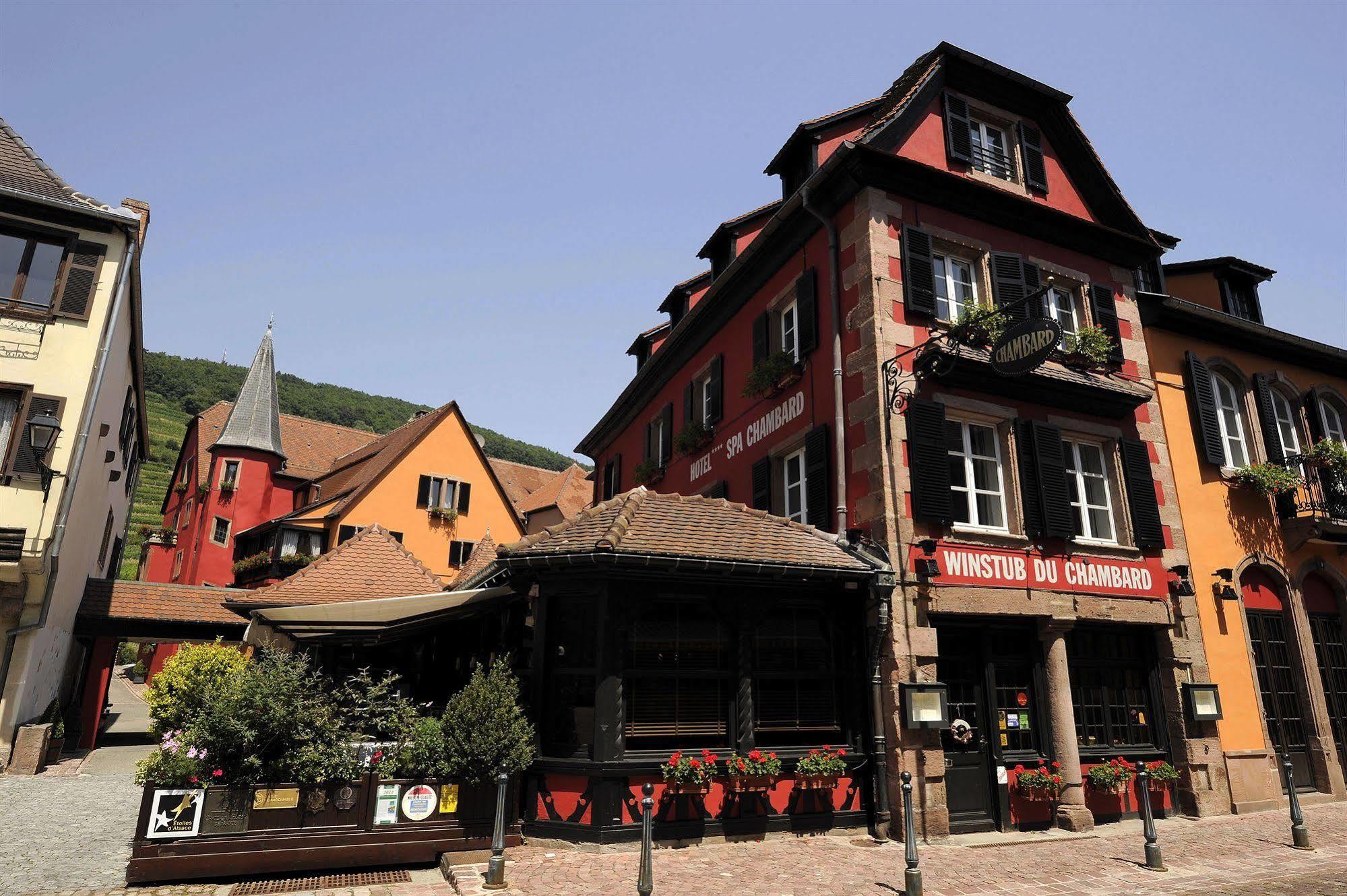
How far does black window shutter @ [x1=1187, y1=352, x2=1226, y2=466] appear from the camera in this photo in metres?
14.4

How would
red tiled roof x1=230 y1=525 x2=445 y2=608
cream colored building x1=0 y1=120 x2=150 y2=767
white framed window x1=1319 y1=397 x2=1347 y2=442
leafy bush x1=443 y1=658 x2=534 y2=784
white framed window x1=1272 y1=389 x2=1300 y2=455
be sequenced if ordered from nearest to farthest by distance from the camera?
leafy bush x1=443 y1=658 x2=534 y2=784 → cream colored building x1=0 y1=120 x2=150 y2=767 → red tiled roof x1=230 y1=525 x2=445 y2=608 → white framed window x1=1272 y1=389 x2=1300 y2=455 → white framed window x1=1319 y1=397 x2=1347 y2=442

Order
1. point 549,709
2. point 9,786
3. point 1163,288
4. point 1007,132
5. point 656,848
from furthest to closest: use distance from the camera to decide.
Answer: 1. point 1163,288
2. point 1007,132
3. point 9,786
4. point 549,709
5. point 656,848

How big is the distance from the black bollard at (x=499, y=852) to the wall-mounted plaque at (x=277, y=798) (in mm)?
1995

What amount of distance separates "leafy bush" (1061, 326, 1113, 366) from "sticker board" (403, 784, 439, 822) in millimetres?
11675

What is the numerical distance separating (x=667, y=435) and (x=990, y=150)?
9571mm

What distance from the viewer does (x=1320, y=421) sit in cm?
1659

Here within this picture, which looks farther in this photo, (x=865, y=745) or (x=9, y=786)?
(x=9, y=786)

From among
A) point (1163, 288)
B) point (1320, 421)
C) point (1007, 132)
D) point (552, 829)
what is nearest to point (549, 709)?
point (552, 829)

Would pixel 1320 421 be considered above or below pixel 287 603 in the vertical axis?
above

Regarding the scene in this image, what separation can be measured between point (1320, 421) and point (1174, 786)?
9.63m

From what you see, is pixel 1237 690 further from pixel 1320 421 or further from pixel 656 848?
pixel 656 848

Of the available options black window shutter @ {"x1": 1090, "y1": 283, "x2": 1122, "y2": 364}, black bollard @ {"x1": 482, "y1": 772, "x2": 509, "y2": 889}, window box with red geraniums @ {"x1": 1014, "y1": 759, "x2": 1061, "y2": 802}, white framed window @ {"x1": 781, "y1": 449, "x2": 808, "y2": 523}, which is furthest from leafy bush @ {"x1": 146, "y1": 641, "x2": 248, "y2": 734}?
black window shutter @ {"x1": 1090, "y1": 283, "x2": 1122, "y2": 364}

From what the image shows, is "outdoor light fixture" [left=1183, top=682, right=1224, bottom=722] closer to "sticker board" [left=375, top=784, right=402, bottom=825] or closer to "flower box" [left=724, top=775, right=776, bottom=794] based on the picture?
"flower box" [left=724, top=775, right=776, bottom=794]

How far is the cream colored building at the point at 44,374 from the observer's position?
46.0 feet
